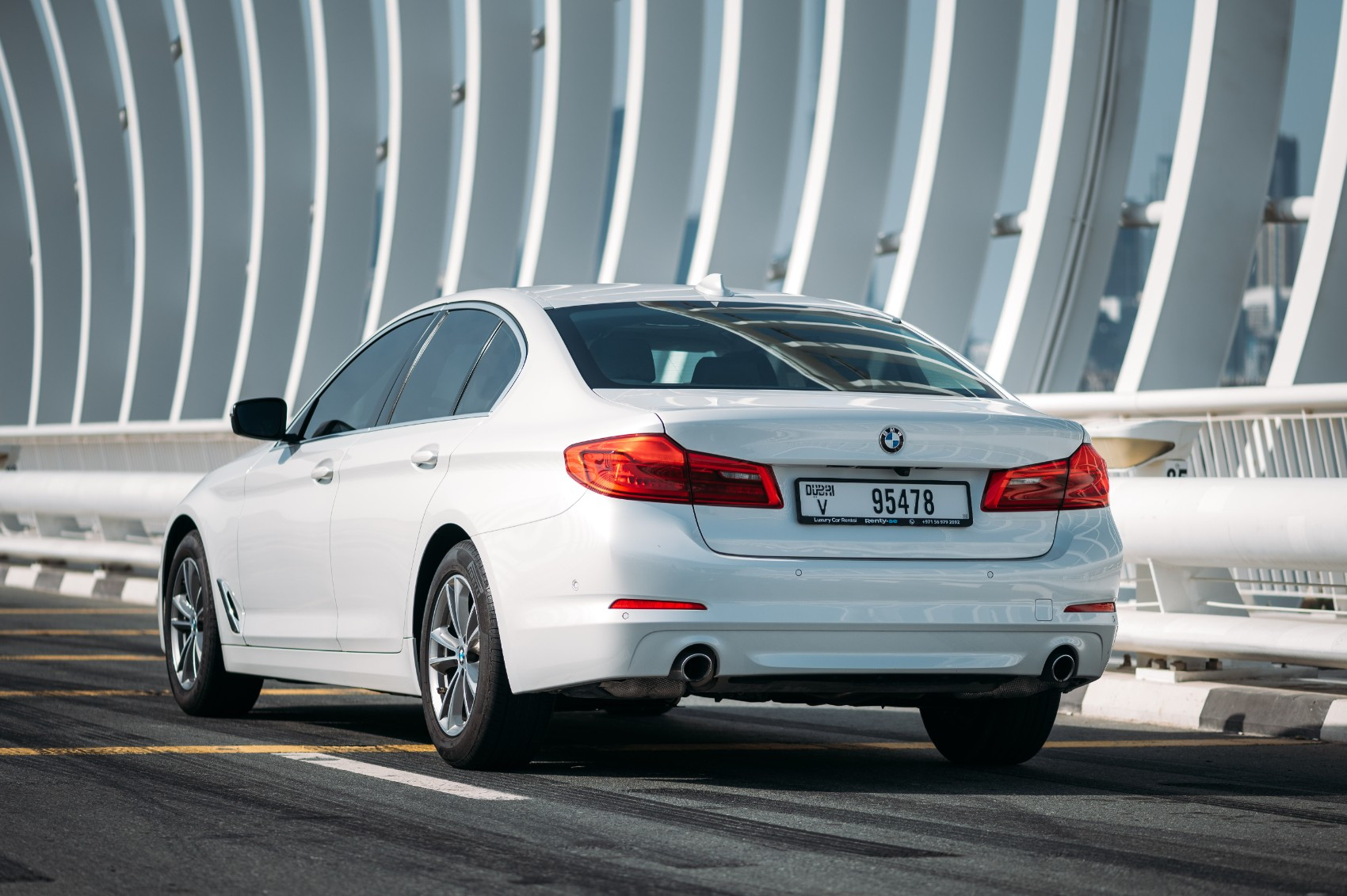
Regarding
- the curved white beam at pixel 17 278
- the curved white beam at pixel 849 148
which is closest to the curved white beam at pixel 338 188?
the curved white beam at pixel 849 148

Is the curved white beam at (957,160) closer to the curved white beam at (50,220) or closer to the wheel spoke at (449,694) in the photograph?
the wheel spoke at (449,694)

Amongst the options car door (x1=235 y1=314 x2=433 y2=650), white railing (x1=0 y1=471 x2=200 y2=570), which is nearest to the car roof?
car door (x1=235 y1=314 x2=433 y2=650)

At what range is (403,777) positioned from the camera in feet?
19.1

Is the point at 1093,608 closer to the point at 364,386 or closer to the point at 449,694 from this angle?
the point at 449,694

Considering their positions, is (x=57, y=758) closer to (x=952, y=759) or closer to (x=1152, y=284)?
(x=952, y=759)

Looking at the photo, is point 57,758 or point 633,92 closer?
point 57,758

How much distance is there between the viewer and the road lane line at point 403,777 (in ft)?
17.9

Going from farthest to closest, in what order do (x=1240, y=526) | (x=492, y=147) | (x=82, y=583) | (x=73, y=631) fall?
(x=492, y=147) → (x=82, y=583) → (x=73, y=631) → (x=1240, y=526)

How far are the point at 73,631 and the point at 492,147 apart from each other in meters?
8.61

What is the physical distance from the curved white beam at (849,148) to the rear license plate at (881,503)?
31.5 feet

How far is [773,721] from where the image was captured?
7.95m

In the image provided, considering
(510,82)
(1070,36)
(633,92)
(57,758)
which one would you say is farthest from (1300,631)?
(510,82)

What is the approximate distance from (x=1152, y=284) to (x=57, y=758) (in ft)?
26.3

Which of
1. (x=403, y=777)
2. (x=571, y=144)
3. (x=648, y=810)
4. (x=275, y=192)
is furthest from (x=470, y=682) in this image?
(x=275, y=192)
